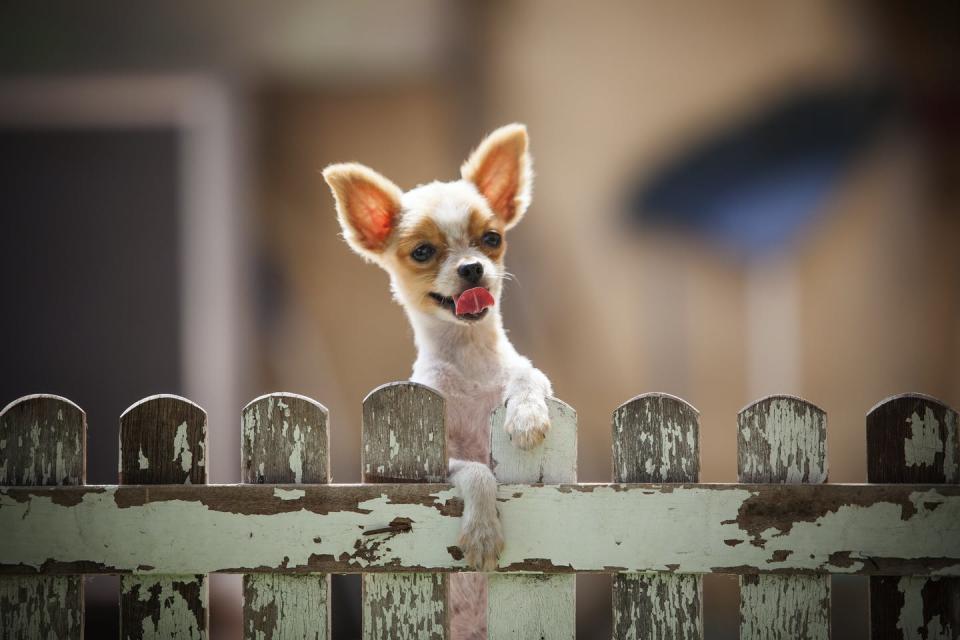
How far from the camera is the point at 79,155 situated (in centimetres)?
447

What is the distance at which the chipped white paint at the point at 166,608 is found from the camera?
189cm

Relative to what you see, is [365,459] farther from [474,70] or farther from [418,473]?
[474,70]

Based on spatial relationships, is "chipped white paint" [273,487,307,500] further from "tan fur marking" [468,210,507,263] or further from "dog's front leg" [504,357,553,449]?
"tan fur marking" [468,210,507,263]

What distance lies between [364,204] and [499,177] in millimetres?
379

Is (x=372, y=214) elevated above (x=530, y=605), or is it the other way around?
(x=372, y=214)

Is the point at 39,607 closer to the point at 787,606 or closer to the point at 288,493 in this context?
the point at 288,493

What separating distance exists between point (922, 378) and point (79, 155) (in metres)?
4.34

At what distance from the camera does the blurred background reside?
14.6 feet

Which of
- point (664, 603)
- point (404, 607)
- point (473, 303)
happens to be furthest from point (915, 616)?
point (473, 303)

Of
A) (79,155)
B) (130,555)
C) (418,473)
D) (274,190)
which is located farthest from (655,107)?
(130,555)

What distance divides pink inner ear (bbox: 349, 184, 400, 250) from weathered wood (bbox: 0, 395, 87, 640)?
871 millimetres

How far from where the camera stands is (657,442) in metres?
1.90

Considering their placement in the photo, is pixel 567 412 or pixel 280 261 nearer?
pixel 567 412

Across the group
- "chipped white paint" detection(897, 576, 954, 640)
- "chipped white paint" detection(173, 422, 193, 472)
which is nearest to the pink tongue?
"chipped white paint" detection(173, 422, 193, 472)
